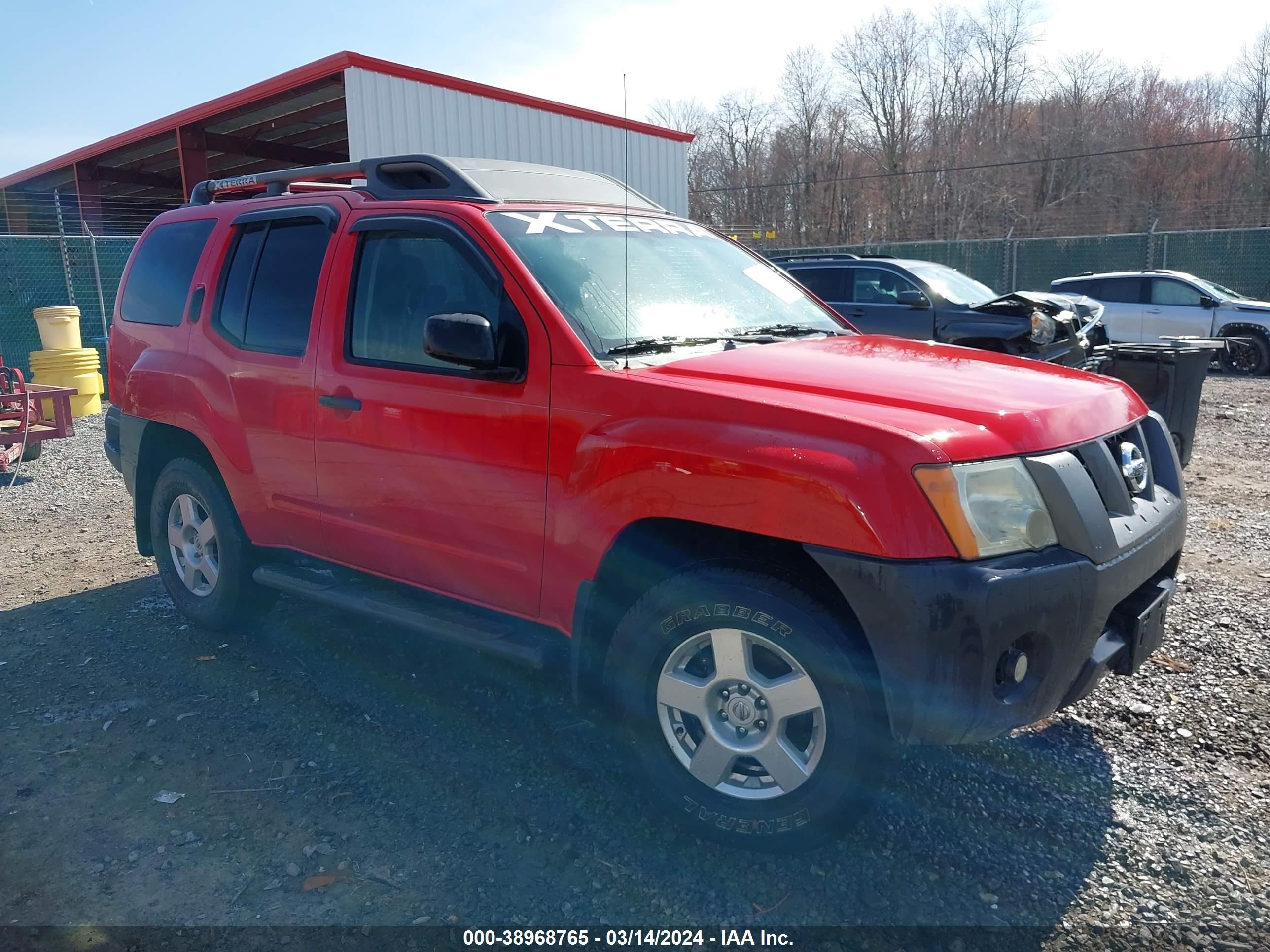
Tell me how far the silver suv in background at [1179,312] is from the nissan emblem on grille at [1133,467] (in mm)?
13322

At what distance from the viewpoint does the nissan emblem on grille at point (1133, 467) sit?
3.06 metres

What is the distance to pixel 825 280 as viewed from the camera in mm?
11508

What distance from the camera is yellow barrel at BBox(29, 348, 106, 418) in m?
12.4

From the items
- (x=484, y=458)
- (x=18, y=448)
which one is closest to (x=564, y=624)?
(x=484, y=458)

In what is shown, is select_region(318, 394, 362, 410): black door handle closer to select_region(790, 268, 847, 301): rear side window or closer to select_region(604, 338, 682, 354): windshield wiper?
select_region(604, 338, 682, 354): windshield wiper

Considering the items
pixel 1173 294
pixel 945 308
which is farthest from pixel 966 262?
pixel 945 308

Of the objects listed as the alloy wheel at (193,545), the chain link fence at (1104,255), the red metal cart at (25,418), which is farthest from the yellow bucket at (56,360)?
the chain link fence at (1104,255)

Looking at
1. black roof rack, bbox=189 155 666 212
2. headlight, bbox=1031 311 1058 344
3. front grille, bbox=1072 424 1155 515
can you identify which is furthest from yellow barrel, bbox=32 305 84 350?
front grille, bbox=1072 424 1155 515

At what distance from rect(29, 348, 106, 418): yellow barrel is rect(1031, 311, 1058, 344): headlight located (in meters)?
11.5

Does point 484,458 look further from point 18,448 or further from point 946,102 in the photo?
point 946,102

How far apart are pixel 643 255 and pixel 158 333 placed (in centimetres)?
267

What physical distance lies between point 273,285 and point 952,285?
8.55 metres

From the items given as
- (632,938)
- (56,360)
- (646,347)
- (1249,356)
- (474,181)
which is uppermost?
(474,181)

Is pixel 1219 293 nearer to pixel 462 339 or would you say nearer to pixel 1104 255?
pixel 1104 255
